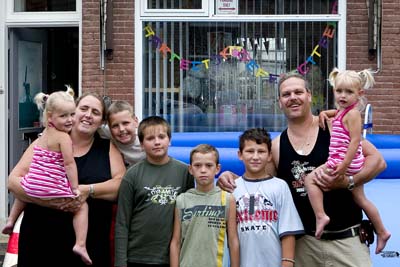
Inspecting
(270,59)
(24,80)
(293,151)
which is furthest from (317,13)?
(293,151)

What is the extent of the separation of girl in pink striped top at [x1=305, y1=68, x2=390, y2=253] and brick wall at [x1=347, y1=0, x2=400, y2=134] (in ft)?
17.5

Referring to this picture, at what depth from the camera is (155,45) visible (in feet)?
30.8

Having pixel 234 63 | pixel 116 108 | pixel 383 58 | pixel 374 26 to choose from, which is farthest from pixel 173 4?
pixel 116 108

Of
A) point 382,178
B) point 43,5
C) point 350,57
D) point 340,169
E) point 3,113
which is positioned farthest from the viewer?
point 43,5

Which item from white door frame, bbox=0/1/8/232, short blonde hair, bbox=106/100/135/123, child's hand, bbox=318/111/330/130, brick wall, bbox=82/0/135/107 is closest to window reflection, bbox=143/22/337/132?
brick wall, bbox=82/0/135/107

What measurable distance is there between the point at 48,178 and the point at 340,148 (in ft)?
4.91

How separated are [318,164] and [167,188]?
0.79 meters

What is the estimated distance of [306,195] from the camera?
3869 mm

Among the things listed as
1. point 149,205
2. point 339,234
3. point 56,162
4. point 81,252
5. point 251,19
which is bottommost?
point 81,252

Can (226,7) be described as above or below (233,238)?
above

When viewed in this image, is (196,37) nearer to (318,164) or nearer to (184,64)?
(184,64)

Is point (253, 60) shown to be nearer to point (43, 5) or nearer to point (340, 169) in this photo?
point (43, 5)

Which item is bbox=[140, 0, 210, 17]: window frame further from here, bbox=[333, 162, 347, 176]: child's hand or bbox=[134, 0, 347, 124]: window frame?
bbox=[333, 162, 347, 176]: child's hand

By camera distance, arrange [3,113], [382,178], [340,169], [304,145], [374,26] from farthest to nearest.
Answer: [3,113]
[374,26]
[382,178]
[304,145]
[340,169]
